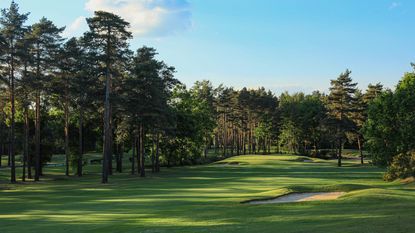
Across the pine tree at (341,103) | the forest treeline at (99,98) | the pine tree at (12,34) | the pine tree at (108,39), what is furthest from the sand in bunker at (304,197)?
the pine tree at (341,103)

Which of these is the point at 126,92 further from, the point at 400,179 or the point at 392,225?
the point at 392,225

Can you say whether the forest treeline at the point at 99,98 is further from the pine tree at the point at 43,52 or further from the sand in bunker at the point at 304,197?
the sand in bunker at the point at 304,197

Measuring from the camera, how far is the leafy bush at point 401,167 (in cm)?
4172

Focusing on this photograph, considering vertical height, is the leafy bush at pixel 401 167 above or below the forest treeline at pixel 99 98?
below

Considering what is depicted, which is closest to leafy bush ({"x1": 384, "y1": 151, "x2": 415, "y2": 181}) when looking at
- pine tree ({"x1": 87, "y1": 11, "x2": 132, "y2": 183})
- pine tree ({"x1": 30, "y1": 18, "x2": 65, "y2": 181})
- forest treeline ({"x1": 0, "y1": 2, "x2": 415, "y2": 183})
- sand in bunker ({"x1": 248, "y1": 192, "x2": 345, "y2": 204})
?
forest treeline ({"x1": 0, "y1": 2, "x2": 415, "y2": 183})

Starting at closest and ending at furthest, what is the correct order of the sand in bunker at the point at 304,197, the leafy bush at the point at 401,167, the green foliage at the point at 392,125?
the sand in bunker at the point at 304,197, the leafy bush at the point at 401,167, the green foliage at the point at 392,125

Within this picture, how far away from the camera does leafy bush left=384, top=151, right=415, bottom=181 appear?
137 ft

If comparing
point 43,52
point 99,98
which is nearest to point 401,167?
point 99,98

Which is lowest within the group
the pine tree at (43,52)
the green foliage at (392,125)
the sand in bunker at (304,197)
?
the sand in bunker at (304,197)

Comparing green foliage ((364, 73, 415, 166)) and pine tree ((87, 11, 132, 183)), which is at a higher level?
pine tree ((87, 11, 132, 183))

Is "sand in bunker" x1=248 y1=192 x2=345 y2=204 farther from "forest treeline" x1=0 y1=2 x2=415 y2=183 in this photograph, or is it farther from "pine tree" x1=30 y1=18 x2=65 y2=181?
"pine tree" x1=30 y1=18 x2=65 y2=181

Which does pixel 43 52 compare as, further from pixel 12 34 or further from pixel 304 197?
pixel 304 197

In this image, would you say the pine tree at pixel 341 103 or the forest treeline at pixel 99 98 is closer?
the forest treeline at pixel 99 98

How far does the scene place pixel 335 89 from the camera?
78.6 metres
